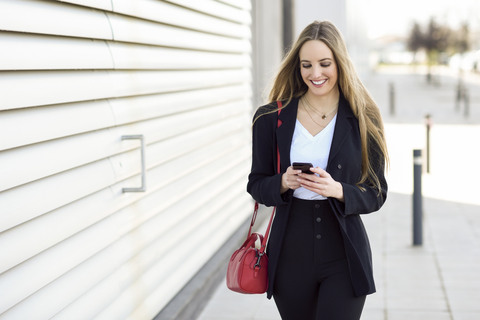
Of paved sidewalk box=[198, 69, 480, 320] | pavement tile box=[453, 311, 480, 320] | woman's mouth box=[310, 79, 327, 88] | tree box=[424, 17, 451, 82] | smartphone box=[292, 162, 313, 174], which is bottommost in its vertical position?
paved sidewalk box=[198, 69, 480, 320]

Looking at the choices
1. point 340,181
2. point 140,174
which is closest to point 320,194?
point 340,181

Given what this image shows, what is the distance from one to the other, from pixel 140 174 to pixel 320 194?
1.48 m

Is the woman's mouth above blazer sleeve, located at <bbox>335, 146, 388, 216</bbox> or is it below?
above

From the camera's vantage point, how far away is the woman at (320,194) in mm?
2656

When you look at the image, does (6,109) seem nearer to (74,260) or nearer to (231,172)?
(74,260)

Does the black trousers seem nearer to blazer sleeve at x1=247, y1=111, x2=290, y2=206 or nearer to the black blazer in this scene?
the black blazer

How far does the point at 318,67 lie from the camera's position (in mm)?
2678

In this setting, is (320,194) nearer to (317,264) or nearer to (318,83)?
(317,264)

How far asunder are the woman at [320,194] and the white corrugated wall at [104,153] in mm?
857

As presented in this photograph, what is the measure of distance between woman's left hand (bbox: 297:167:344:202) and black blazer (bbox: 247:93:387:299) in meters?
0.10

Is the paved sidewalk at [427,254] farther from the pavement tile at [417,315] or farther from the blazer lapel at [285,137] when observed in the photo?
the blazer lapel at [285,137]

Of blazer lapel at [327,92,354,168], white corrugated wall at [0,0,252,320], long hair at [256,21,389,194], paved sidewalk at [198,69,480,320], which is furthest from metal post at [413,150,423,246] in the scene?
blazer lapel at [327,92,354,168]

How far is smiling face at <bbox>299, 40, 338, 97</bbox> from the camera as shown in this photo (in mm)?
2672

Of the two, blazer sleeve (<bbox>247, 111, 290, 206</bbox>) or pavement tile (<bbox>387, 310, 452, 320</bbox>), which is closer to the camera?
blazer sleeve (<bbox>247, 111, 290, 206</bbox>)
